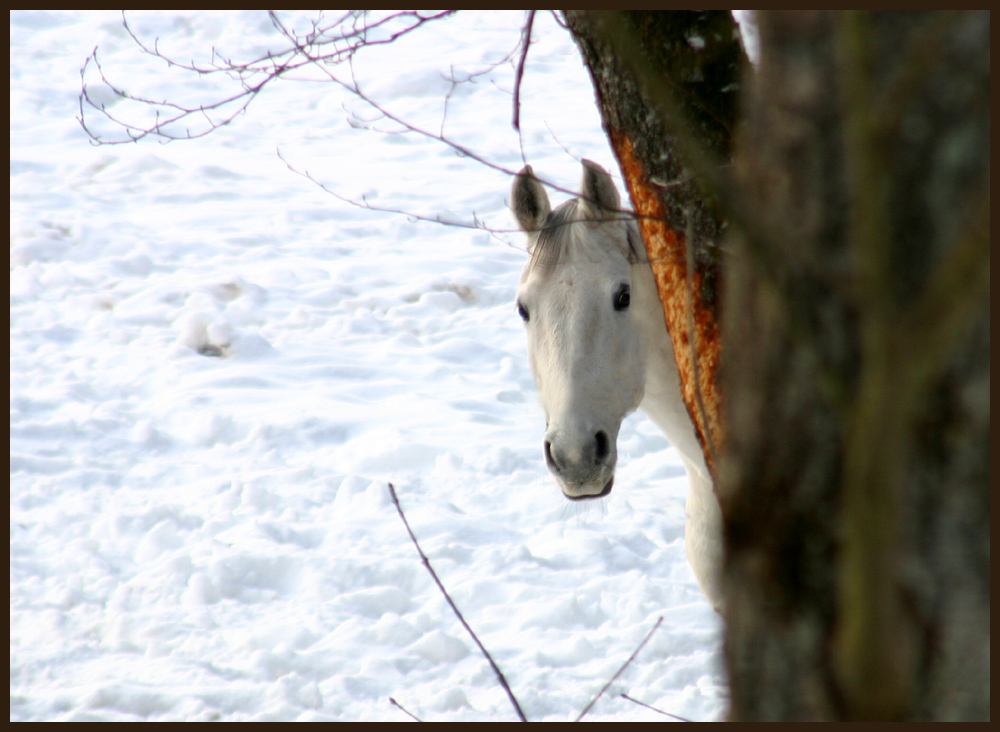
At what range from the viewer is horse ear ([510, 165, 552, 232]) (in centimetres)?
274

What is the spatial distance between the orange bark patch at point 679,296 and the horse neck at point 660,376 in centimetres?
50

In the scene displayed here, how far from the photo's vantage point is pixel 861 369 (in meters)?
0.67

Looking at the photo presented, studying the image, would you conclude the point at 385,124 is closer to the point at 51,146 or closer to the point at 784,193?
the point at 51,146

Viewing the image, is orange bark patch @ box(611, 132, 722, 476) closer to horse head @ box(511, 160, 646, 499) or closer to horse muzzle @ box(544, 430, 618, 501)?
horse head @ box(511, 160, 646, 499)

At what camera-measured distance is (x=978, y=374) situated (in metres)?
0.67

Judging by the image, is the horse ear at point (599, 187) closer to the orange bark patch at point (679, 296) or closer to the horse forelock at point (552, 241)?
the horse forelock at point (552, 241)

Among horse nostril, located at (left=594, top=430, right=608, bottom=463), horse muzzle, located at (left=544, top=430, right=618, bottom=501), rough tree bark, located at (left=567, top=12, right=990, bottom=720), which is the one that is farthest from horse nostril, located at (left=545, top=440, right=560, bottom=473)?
rough tree bark, located at (left=567, top=12, right=990, bottom=720)

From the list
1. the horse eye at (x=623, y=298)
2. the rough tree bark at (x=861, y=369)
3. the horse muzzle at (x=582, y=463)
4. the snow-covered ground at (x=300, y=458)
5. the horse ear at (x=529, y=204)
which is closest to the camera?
the rough tree bark at (x=861, y=369)

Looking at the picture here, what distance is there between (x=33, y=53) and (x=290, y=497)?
8689 millimetres

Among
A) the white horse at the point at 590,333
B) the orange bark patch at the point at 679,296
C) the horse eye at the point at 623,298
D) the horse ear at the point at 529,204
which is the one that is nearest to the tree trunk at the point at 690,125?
the orange bark patch at the point at 679,296

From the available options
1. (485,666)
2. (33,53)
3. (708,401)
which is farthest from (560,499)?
(33,53)

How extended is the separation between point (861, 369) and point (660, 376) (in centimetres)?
205

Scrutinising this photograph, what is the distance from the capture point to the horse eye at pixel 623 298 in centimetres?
246

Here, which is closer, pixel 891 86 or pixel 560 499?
pixel 891 86
